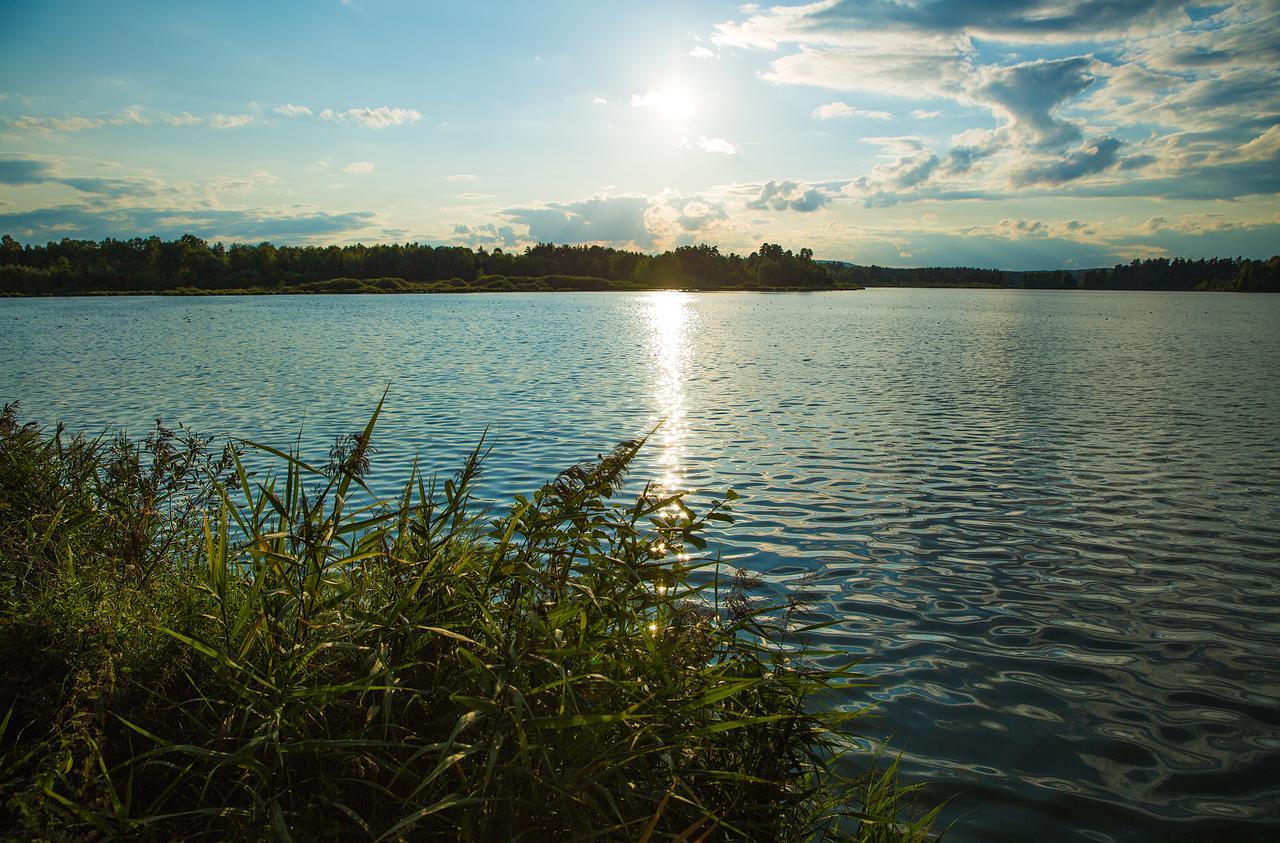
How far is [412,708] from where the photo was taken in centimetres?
384

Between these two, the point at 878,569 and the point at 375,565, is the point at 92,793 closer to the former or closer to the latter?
the point at 375,565

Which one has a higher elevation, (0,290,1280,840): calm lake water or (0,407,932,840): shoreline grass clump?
(0,407,932,840): shoreline grass clump

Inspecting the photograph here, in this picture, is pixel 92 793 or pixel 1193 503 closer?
pixel 92 793

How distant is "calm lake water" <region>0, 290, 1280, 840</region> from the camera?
5754 mm

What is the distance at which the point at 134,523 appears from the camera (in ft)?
22.0

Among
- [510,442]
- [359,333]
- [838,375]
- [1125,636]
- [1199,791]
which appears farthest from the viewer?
[359,333]

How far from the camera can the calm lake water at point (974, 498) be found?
575 centimetres

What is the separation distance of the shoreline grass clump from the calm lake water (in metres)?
1.95

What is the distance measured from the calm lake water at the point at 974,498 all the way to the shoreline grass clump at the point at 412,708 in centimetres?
195

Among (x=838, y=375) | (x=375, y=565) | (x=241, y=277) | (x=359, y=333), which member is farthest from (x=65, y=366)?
(x=241, y=277)

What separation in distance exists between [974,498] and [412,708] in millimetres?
11203

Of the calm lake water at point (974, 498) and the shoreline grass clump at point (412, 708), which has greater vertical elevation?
the shoreline grass clump at point (412, 708)

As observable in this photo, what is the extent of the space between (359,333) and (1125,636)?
164 feet

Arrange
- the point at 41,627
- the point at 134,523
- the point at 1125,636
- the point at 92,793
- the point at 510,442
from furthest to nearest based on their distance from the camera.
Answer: the point at 510,442 → the point at 1125,636 → the point at 134,523 → the point at 41,627 → the point at 92,793
